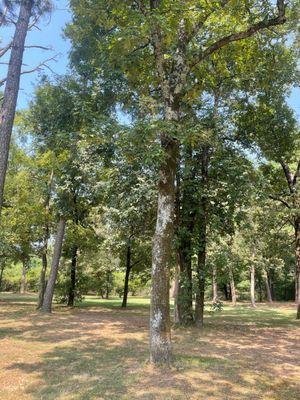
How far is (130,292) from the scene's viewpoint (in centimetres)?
4647

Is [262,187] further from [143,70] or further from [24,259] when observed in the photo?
[24,259]

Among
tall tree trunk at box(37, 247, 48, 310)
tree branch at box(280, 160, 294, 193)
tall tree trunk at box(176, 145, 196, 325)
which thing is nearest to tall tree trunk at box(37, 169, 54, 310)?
tall tree trunk at box(37, 247, 48, 310)

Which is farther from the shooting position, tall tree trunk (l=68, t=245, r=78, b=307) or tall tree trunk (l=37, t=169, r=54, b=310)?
tall tree trunk (l=68, t=245, r=78, b=307)

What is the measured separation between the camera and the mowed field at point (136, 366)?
213 inches

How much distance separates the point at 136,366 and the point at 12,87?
258 inches

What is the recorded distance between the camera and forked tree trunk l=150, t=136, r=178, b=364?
670cm

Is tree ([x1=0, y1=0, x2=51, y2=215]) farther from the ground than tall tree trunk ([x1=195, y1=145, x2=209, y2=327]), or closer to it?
farther from the ground

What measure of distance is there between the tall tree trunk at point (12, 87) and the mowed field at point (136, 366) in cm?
360

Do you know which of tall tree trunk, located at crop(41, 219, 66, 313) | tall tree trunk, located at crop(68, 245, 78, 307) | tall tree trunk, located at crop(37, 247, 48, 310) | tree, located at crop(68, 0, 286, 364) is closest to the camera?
tree, located at crop(68, 0, 286, 364)

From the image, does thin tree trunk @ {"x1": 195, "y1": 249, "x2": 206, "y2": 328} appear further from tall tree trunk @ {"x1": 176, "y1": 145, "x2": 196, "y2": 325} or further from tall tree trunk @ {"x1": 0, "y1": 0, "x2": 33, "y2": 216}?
tall tree trunk @ {"x1": 0, "y1": 0, "x2": 33, "y2": 216}

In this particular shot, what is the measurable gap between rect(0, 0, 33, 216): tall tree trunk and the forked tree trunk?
3.68m

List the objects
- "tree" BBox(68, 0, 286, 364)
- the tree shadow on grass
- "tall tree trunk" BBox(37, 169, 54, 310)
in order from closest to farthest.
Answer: the tree shadow on grass, "tree" BBox(68, 0, 286, 364), "tall tree trunk" BBox(37, 169, 54, 310)

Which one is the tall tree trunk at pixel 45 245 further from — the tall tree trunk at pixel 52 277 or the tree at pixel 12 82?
the tree at pixel 12 82

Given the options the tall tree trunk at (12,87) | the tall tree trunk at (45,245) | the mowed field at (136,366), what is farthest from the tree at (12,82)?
the tall tree trunk at (45,245)
